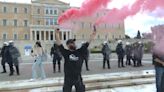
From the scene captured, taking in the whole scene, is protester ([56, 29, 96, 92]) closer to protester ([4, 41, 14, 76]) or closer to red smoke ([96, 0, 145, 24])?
red smoke ([96, 0, 145, 24])

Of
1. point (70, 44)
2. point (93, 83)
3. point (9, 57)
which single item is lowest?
point (93, 83)

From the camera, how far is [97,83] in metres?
12.5

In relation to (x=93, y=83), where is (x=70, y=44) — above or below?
above

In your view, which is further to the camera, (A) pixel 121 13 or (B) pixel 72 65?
(A) pixel 121 13

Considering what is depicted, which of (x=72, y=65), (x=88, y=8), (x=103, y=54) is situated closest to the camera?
(x=72, y=65)

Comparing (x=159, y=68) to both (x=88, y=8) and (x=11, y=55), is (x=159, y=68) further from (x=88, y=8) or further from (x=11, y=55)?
(x=11, y=55)

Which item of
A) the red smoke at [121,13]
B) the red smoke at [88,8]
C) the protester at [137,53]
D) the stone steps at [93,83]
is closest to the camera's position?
the red smoke at [88,8]

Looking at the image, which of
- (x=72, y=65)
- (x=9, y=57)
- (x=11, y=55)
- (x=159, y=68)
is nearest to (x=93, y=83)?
(x=159, y=68)

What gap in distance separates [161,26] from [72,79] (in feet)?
7.38

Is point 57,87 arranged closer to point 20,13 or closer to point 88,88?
point 88,88

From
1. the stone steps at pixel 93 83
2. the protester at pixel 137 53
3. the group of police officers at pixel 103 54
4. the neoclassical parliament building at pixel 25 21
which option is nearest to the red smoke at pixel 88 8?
the stone steps at pixel 93 83

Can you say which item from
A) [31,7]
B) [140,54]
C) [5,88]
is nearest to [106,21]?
[5,88]

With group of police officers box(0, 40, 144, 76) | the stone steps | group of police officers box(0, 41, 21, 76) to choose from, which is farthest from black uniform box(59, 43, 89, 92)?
group of police officers box(0, 41, 21, 76)

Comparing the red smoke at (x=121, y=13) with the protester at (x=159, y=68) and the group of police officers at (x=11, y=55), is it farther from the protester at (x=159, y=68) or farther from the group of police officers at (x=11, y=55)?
the group of police officers at (x=11, y=55)
